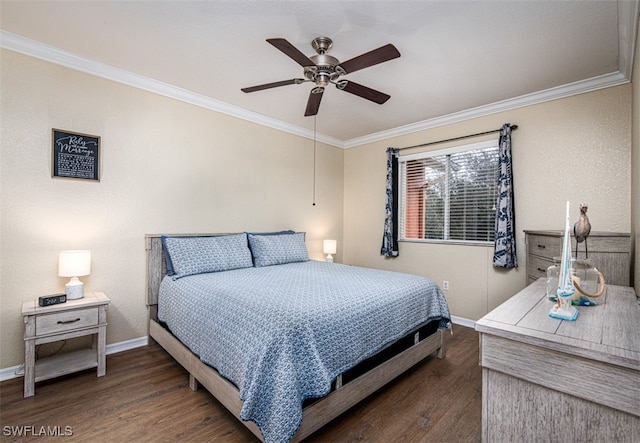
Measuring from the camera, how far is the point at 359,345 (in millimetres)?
1823

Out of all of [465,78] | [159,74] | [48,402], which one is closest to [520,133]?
[465,78]

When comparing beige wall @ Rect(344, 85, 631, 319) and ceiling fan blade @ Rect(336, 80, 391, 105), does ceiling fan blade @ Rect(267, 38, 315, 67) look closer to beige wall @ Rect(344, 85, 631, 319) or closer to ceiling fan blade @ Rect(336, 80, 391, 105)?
ceiling fan blade @ Rect(336, 80, 391, 105)

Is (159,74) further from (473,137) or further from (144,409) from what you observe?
(473,137)

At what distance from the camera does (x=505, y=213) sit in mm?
3199

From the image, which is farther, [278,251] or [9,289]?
[278,251]

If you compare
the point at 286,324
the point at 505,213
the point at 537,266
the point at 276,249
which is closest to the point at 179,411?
the point at 286,324

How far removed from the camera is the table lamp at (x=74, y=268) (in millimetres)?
2283

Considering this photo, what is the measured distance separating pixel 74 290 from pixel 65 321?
273 mm

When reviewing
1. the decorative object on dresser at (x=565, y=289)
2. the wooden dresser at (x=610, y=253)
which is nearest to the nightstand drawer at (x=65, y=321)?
the decorative object on dresser at (x=565, y=289)

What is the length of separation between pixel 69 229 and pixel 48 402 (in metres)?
1.30

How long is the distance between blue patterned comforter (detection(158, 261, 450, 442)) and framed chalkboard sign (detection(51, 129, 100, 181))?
48.4 inches

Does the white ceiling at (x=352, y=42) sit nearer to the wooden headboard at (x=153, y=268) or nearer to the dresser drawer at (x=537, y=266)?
the wooden headboard at (x=153, y=268)

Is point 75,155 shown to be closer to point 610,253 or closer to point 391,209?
point 391,209

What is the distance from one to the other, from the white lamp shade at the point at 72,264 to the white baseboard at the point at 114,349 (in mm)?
803
